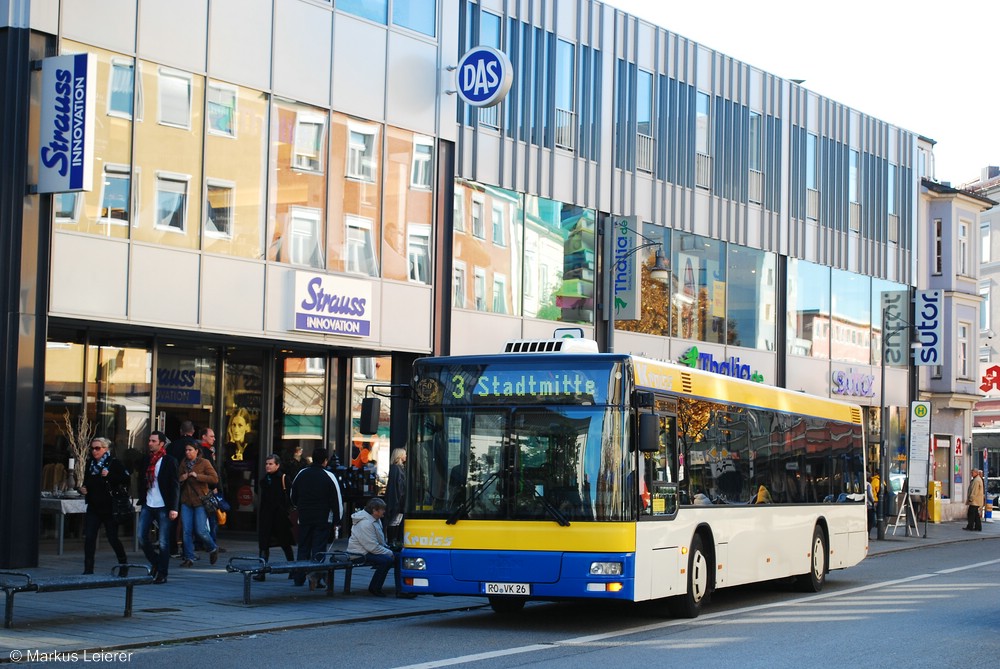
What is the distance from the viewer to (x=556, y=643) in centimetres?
1303

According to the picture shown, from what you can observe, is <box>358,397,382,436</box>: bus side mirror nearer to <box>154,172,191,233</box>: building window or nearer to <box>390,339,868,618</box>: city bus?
<box>390,339,868,618</box>: city bus

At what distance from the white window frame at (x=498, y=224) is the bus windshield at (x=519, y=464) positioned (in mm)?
13701

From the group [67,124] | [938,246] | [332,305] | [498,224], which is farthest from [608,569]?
[938,246]

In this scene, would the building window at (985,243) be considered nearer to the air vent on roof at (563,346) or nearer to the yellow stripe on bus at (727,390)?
the yellow stripe on bus at (727,390)

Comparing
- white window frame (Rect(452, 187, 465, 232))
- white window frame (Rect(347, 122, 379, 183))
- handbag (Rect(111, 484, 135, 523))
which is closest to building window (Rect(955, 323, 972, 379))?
white window frame (Rect(452, 187, 465, 232))

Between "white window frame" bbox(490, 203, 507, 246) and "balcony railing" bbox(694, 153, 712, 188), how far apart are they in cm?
787

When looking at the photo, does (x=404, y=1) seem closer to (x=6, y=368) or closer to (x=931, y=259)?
(x=6, y=368)

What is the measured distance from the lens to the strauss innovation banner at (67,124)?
741 inches

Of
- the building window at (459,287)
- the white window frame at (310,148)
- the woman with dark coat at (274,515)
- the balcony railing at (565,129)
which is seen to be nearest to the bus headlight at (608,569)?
the woman with dark coat at (274,515)

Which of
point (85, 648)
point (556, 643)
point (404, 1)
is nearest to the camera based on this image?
point (85, 648)

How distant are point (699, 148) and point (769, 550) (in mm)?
18418

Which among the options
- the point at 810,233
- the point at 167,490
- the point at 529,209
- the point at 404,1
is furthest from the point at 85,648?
the point at 810,233

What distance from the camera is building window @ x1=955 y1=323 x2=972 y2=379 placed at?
46.7m

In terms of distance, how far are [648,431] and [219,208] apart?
35.8ft
